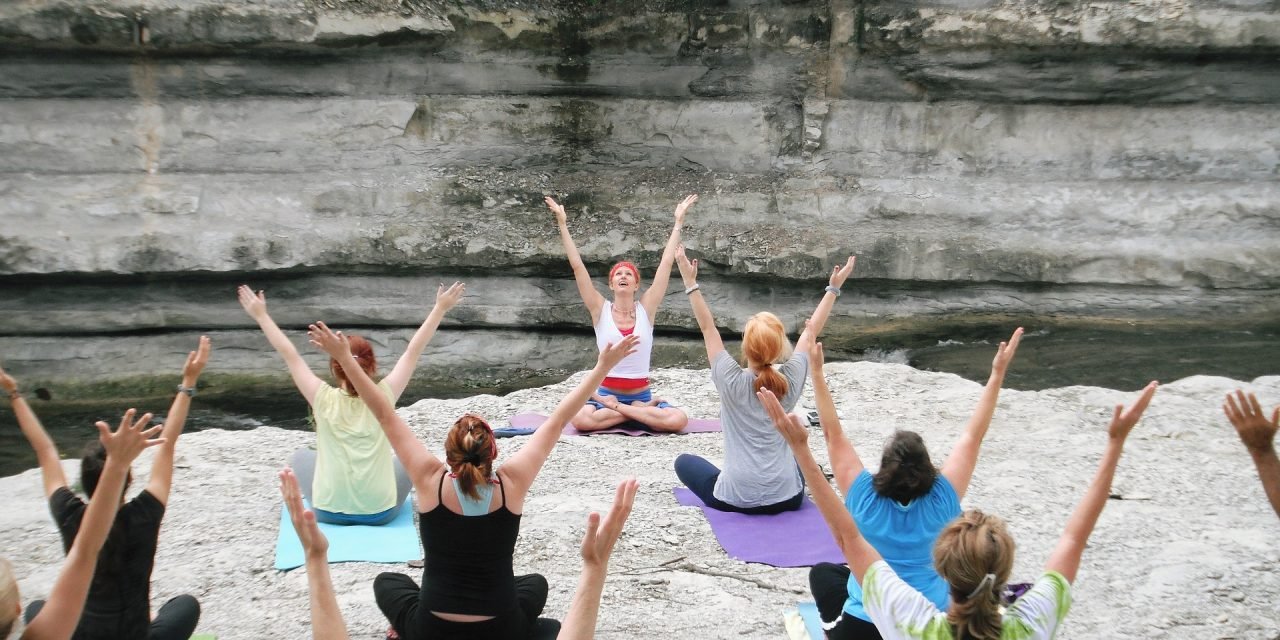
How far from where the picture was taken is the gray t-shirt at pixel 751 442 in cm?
651

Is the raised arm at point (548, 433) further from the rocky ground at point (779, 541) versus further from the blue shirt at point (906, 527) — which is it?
the rocky ground at point (779, 541)

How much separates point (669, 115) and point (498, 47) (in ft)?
7.49

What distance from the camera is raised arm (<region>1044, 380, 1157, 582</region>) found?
11.5ft

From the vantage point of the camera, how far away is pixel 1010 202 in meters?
14.4

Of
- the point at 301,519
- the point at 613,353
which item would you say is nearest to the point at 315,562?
the point at 301,519

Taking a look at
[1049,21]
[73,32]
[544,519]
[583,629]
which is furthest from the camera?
[1049,21]

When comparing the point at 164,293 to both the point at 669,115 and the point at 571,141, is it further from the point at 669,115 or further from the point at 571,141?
the point at 669,115

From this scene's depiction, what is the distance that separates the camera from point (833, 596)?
4727 mm

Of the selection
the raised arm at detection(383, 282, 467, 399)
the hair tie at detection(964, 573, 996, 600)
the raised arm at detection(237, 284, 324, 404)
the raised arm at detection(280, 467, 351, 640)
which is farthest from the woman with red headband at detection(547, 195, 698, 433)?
the hair tie at detection(964, 573, 996, 600)

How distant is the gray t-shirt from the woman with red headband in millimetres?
1918

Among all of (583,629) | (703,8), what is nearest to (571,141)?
(703,8)

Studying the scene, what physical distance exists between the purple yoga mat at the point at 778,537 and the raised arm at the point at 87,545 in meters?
3.59

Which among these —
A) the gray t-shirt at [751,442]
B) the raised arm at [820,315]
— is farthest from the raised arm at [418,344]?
the raised arm at [820,315]

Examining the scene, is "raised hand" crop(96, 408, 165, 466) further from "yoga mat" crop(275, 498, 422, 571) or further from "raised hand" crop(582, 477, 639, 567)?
"yoga mat" crop(275, 498, 422, 571)
